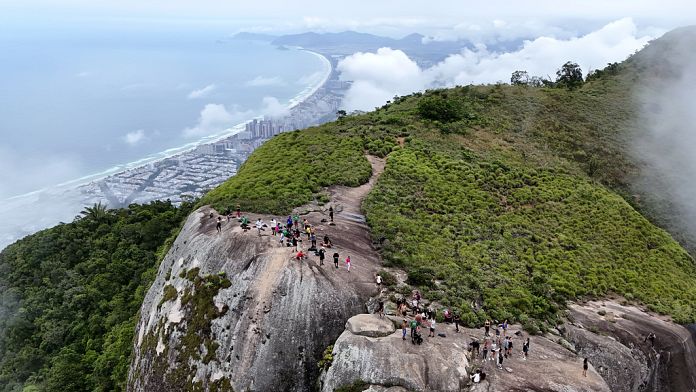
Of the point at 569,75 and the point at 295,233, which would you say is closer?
the point at 295,233

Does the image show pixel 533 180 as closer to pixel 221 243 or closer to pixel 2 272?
pixel 221 243

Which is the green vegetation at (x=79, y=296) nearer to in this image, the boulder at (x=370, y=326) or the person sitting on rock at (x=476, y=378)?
the boulder at (x=370, y=326)

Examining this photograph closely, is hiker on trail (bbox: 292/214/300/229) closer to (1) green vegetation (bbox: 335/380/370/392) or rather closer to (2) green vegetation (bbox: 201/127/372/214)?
(2) green vegetation (bbox: 201/127/372/214)

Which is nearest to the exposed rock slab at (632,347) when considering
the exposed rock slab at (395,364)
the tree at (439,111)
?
the exposed rock slab at (395,364)

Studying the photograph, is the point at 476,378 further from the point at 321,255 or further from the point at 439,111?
the point at 439,111

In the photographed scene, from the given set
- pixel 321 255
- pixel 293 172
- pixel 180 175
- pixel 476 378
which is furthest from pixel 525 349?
pixel 180 175

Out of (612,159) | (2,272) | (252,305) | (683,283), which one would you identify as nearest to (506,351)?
(252,305)
